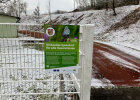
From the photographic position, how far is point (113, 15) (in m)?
27.5

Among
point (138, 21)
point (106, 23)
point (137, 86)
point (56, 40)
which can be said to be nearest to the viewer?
point (56, 40)

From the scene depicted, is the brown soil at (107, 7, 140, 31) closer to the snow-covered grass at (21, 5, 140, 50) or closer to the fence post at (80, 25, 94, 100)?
the snow-covered grass at (21, 5, 140, 50)

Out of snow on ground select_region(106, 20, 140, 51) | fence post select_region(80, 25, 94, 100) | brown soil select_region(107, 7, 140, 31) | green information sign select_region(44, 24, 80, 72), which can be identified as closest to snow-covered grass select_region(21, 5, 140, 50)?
snow on ground select_region(106, 20, 140, 51)

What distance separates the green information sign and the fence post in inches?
7.2

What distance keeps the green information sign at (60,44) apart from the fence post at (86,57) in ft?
0.60

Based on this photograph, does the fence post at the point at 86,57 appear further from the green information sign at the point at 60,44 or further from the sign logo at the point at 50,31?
the sign logo at the point at 50,31

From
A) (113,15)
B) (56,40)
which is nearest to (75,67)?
(56,40)

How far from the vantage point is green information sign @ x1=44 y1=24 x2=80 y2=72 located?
2.93m

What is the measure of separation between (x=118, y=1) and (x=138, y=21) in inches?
735

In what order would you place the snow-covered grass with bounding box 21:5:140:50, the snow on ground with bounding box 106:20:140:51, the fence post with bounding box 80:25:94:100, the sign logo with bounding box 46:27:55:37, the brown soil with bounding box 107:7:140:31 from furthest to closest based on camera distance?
1. the brown soil with bounding box 107:7:140:31
2. the snow-covered grass with bounding box 21:5:140:50
3. the snow on ground with bounding box 106:20:140:51
4. the fence post with bounding box 80:25:94:100
5. the sign logo with bounding box 46:27:55:37

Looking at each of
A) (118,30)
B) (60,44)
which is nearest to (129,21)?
(118,30)

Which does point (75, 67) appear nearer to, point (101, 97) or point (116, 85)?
point (101, 97)

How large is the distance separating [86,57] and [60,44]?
602mm

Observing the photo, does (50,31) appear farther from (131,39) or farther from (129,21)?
(129,21)
